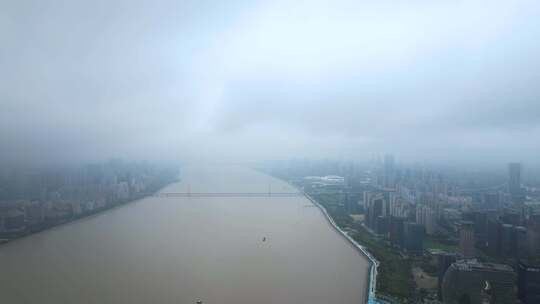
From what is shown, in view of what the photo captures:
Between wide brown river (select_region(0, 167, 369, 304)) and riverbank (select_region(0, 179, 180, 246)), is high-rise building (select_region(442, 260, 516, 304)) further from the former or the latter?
riverbank (select_region(0, 179, 180, 246))

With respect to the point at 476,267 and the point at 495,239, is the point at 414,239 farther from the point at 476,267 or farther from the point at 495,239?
the point at 476,267

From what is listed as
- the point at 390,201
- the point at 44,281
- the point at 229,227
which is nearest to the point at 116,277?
the point at 44,281

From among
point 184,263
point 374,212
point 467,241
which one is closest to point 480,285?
point 467,241

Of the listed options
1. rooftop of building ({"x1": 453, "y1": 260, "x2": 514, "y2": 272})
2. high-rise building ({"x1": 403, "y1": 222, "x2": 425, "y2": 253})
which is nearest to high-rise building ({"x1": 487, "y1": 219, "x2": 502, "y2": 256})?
high-rise building ({"x1": 403, "y1": 222, "x2": 425, "y2": 253})

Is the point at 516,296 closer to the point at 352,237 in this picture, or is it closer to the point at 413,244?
the point at 413,244

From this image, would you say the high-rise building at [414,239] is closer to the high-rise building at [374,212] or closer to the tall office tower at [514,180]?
the high-rise building at [374,212]

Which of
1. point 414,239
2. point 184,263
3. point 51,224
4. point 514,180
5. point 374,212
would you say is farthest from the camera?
point 514,180
